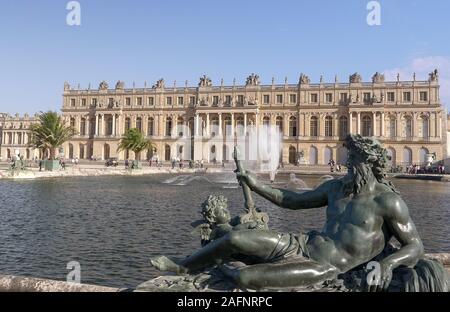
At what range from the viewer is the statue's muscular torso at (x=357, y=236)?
312 cm

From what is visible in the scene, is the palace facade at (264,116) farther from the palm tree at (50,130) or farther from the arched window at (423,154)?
the palm tree at (50,130)

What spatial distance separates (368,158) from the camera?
3182 millimetres

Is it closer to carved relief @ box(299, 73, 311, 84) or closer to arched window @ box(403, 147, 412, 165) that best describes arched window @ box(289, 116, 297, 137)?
carved relief @ box(299, 73, 311, 84)

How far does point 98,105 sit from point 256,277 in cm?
8186

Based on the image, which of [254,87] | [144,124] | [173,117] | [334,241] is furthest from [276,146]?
[334,241]

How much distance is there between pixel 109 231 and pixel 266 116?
64069 millimetres

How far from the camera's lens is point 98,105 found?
80500mm

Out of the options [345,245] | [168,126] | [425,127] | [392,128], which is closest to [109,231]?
[345,245]

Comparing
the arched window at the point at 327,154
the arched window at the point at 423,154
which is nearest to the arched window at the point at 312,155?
the arched window at the point at 327,154

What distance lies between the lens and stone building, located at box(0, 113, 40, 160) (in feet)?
296

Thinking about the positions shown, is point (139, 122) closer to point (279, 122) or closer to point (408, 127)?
point (279, 122)

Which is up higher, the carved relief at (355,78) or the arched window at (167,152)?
the carved relief at (355,78)

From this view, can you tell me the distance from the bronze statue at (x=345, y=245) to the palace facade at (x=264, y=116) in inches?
2404

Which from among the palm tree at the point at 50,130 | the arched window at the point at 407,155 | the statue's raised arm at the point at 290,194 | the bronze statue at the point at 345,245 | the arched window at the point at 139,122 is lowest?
the bronze statue at the point at 345,245
